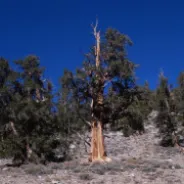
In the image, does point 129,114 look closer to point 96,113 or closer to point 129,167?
point 96,113

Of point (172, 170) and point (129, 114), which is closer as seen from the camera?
point (172, 170)

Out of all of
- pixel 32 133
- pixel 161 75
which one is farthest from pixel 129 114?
pixel 161 75

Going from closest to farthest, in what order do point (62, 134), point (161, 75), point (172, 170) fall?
1. point (172, 170)
2. point (62, 134)
3. point (161, 75)

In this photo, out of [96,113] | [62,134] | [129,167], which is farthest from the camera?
[62,134]

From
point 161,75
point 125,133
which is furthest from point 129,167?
point 161,75

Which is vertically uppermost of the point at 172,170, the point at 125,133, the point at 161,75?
the point at 161,75

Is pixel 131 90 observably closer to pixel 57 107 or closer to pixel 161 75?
pixel 57 107

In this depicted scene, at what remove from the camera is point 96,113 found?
2145 cm

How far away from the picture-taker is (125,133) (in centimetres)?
2189

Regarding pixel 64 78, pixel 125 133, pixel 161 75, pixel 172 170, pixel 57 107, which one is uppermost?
pixel 161 75

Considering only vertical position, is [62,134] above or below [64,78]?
below

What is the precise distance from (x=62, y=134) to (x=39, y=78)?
13.6 feet

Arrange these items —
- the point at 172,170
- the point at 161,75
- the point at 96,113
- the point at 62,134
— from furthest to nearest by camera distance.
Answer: the point at 161,75 → the point at 62,134 → the point at 96,113 → the point at 172,170

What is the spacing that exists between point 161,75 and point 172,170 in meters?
17.4
